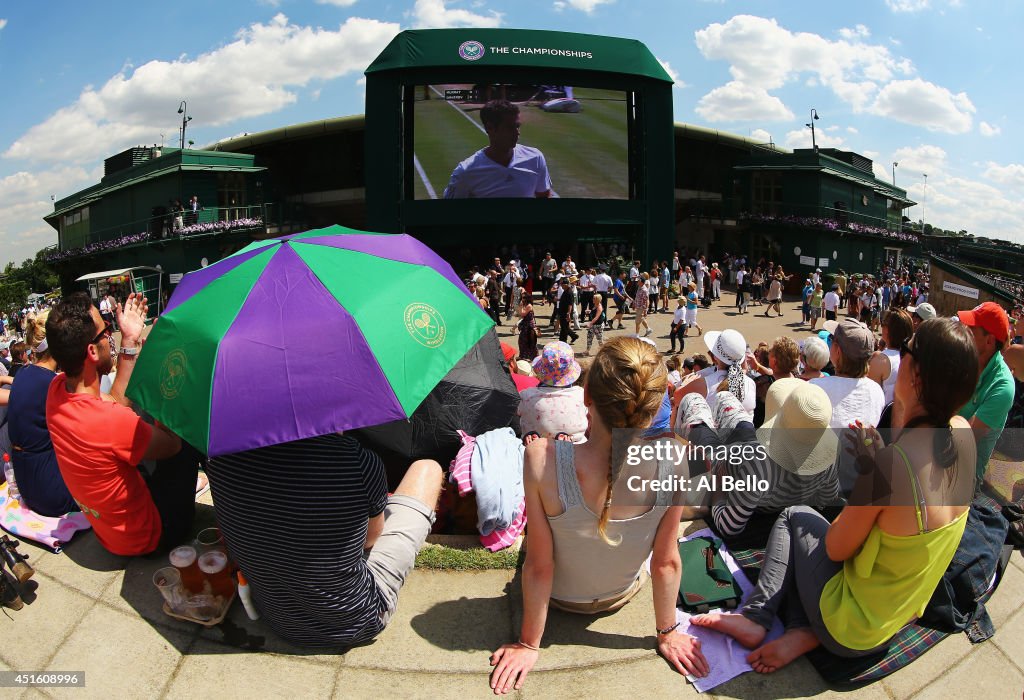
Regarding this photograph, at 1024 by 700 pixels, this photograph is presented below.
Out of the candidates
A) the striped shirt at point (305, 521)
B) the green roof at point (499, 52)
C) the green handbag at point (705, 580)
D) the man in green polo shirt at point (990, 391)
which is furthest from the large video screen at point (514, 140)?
the striped shirt at point (305, 521)

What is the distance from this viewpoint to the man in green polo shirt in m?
3.88

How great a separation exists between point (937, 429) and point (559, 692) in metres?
1.76

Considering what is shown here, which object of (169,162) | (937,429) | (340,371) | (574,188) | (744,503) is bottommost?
(744,503)

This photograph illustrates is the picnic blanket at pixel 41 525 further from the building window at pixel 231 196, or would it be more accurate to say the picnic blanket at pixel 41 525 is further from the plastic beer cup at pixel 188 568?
the building window at pixel 231 196

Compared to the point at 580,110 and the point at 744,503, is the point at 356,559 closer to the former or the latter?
the point at 744,503

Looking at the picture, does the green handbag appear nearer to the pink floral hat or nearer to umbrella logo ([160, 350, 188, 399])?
the pink floral hat

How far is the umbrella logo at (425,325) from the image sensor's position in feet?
10.3

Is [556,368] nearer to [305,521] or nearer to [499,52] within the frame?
[305,521]

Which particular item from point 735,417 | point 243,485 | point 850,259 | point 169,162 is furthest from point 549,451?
point 850,259

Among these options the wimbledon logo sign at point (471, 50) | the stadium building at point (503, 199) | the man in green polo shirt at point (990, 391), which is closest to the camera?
the man in green polo shirt at point (990, 391)

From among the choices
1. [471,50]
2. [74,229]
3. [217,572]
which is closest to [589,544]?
[217,572]

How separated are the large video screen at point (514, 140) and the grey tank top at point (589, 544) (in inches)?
973

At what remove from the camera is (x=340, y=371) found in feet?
9.00

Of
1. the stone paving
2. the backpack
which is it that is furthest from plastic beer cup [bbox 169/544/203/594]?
the backpack
